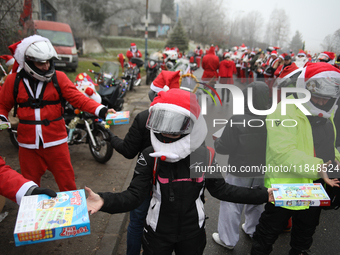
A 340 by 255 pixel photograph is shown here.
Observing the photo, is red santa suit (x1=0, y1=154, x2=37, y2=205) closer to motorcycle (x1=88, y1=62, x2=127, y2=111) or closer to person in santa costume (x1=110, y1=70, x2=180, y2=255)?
person in santa costume (x1=110, y1=70, x2=180, y2=255)

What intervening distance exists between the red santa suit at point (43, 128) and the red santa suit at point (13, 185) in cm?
95

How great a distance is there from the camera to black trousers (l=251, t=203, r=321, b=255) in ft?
7.48

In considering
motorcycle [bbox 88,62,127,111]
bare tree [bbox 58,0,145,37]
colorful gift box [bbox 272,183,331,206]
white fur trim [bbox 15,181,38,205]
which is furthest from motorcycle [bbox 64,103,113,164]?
bare tree [bbox 58,0,145,37]

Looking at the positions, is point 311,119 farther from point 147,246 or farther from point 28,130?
point 28,130

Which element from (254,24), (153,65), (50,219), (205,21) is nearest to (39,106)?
(50,219)

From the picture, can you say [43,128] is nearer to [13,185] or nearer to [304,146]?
[13,185]

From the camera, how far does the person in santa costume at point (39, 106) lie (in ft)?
8.95

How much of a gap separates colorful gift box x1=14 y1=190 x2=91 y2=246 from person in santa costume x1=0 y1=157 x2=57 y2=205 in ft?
0.51

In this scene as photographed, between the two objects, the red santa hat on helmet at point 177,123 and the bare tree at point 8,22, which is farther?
the bare tree at point 8,22

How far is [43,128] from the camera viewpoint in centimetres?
283

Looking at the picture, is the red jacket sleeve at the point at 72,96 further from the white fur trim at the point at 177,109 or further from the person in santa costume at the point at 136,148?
the white fur trim at the point at 177,109

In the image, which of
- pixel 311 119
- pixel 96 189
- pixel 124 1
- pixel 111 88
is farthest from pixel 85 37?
pixel 311 119

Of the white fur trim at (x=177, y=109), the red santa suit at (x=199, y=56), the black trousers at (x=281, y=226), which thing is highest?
the white fur trim at (x=177, y=109)

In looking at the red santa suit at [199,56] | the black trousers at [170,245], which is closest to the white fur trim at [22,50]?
the black trousers at [170,245]
